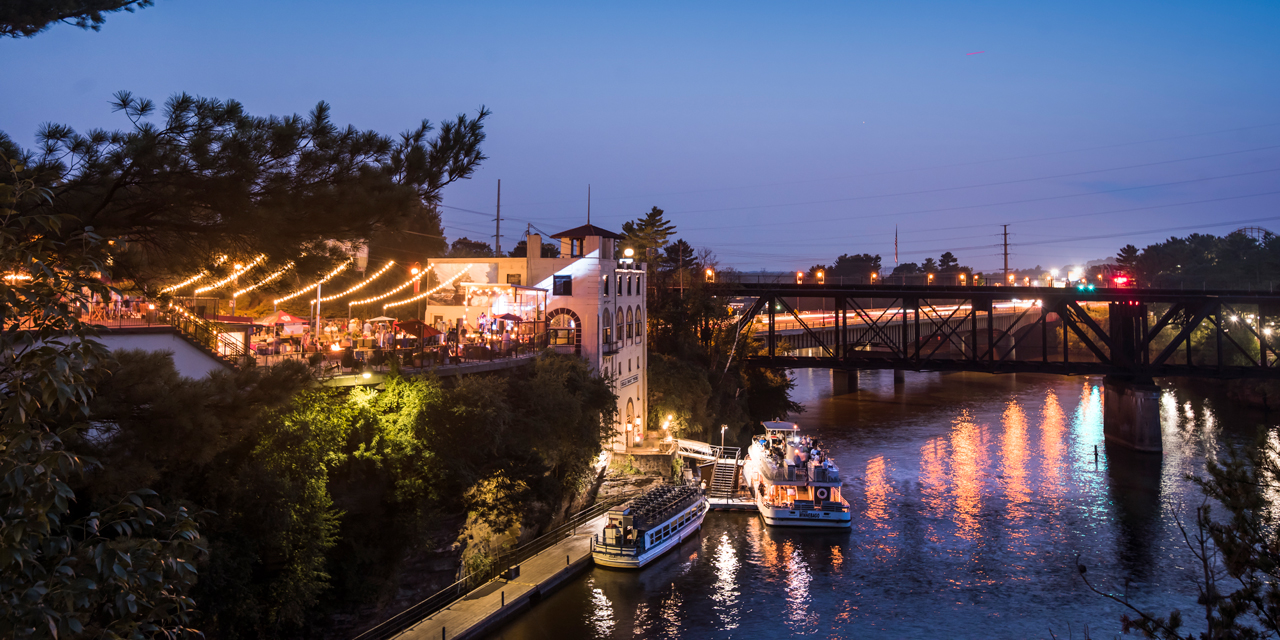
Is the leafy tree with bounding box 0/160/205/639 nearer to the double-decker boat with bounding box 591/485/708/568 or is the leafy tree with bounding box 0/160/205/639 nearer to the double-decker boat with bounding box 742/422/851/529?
the double-decker boat with bounding box 591/485/708/568

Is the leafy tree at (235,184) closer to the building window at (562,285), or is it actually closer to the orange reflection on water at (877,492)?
the building window at (562,285)

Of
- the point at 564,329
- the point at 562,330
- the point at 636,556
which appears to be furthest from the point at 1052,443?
the point at 636,556

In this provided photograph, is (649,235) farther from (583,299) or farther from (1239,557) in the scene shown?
(1239,557)

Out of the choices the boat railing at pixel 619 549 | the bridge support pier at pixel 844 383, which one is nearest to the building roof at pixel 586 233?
the boat railing at pixel 619 549

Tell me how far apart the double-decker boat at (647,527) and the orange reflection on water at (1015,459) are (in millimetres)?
18397

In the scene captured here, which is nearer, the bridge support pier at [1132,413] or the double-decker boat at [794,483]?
the double-decker boat at [794,483]

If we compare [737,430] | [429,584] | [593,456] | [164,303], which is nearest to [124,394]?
[164,303]

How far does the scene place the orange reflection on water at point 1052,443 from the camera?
50.3 metres

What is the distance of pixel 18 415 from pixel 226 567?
49.0ft

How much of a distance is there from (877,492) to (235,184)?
143 ft

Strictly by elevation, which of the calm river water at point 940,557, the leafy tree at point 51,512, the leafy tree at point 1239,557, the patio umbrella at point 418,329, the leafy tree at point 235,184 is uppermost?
the leafy tree at point 235,184

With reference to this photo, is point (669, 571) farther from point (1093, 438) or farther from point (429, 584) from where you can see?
point (1093, 438)

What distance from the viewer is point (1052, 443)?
62719 millimetres

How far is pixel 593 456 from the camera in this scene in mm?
39281
